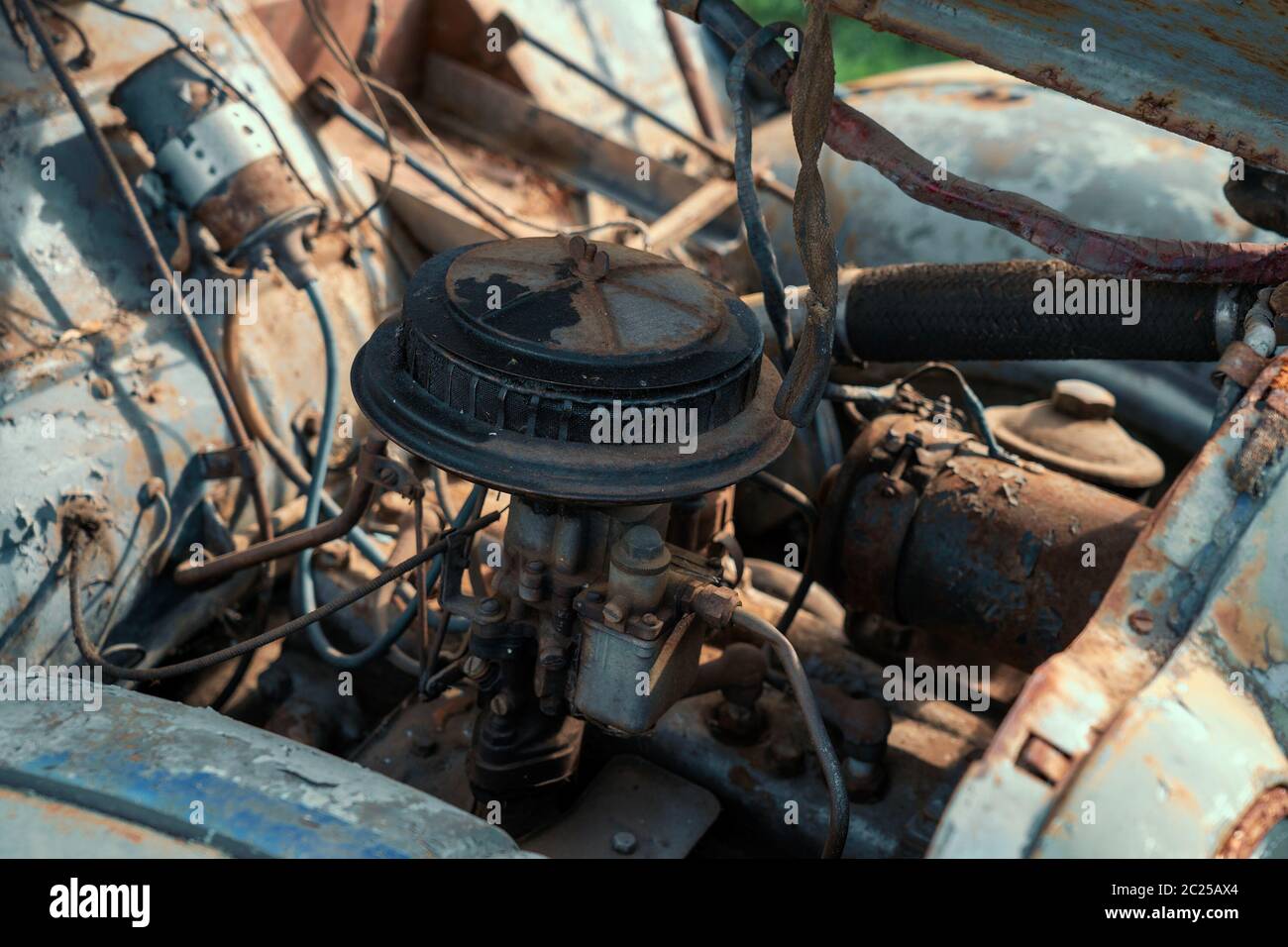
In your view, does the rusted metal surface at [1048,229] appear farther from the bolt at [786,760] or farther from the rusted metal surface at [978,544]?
the bolt at [786,760]

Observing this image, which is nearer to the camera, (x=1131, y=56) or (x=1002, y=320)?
(x=1131, y=56)

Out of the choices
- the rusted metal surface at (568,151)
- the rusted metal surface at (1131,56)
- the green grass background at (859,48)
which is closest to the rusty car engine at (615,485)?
the rusted metal surface at (1131,56)

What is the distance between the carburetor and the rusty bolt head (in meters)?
1.10

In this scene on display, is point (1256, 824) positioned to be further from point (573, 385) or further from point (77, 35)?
point (77, 35)

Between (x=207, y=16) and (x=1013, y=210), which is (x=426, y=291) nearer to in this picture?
(x=1013, y=210)

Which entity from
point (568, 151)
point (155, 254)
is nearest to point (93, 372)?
point (155, 254)

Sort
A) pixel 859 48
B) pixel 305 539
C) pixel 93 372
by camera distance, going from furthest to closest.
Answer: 1. pixel 859 48
2. pixel 93 372
3. pixel 305 539

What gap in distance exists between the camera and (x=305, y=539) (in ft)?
6.39

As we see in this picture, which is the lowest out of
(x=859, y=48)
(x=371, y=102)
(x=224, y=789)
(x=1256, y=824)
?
(x=859, y=48)

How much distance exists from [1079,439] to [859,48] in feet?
21.7

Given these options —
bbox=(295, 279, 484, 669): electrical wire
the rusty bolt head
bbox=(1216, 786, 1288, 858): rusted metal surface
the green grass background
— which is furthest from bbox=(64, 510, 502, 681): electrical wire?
the green grass background

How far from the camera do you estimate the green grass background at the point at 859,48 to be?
7969mm

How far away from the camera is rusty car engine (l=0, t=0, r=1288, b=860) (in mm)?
1326
